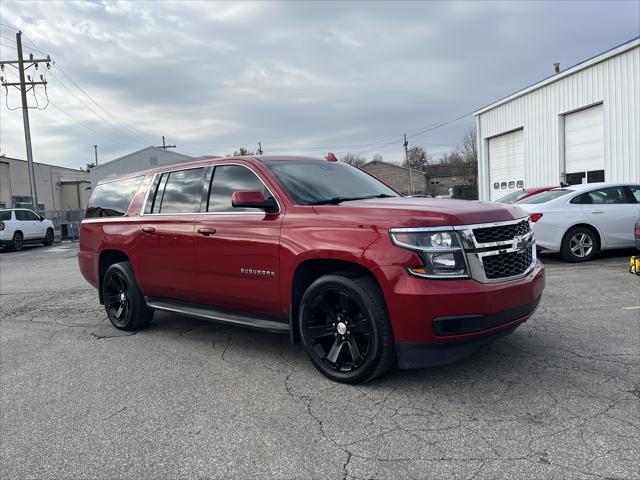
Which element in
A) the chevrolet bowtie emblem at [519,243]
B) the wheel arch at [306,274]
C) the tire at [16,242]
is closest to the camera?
the chevrolet bowtie emblem at [519,243]

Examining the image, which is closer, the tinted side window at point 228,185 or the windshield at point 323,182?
the windshield at point 323,182

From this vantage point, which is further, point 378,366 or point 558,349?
point 558,349

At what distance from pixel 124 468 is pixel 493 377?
8.46 ft

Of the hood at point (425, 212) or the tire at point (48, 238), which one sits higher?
the hood at point (425, 212)

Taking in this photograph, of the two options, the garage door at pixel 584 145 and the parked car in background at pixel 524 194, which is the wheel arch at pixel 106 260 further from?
the garage door at pixel 584 145

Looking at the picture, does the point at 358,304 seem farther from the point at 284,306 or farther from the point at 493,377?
the point at 493,377

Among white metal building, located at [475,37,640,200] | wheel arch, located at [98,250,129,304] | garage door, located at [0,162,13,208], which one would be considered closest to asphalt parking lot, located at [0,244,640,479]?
wheel arch, located at [98,250,129,304]

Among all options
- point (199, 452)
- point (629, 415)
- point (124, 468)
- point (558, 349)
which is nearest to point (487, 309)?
point (629, 415)

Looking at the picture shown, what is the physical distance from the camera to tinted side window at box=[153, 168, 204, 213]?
16.5ft

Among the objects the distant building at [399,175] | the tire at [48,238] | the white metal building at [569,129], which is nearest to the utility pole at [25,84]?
the tire at [48,238]

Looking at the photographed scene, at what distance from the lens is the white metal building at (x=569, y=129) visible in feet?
49.2

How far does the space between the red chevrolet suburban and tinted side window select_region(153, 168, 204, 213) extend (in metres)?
0.01

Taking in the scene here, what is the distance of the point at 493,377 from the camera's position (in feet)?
12.6

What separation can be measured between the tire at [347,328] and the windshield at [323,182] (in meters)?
0.84
